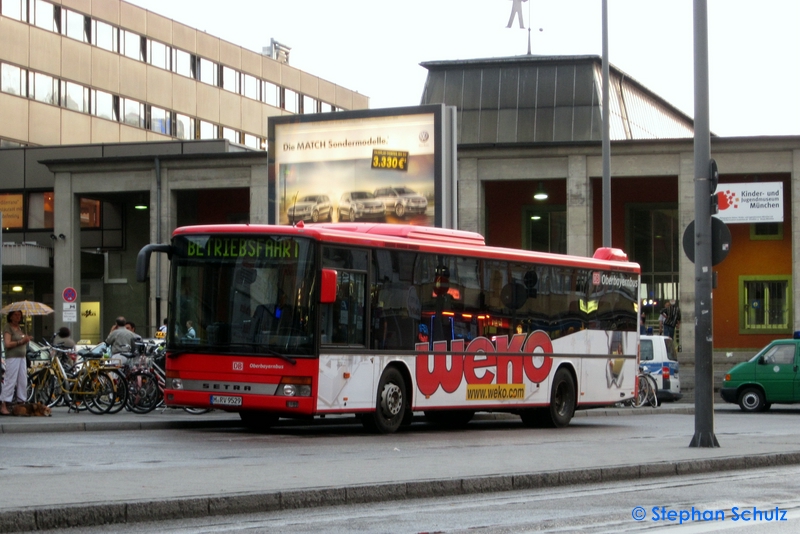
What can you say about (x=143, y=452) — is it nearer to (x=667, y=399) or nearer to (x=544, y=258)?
(x=544, y=258)

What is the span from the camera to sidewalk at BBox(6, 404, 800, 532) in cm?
889

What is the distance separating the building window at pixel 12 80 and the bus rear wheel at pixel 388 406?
4293cm

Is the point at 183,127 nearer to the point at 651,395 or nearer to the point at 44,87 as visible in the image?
the point at 44,87

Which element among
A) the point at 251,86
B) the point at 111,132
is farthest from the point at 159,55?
the point at 251,86

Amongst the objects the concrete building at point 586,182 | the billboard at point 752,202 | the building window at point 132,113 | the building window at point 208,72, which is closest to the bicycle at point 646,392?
the concrete building at point 586,182

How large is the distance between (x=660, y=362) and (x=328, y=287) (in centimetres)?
1511

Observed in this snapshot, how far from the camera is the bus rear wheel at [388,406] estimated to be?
715 inches

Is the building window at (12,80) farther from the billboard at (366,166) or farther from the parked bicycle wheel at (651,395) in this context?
the parked bicycle wheel at (651,395)

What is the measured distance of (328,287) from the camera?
56.2 feet

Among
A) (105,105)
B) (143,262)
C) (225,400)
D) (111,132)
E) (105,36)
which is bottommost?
(225,400)

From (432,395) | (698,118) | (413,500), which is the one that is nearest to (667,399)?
(432,395)

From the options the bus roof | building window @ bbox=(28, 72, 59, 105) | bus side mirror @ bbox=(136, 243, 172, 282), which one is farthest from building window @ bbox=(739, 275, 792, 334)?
building window @ bbox=(28, 72, 59, 105)

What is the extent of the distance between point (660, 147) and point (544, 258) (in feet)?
69.2

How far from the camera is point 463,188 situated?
137ft
